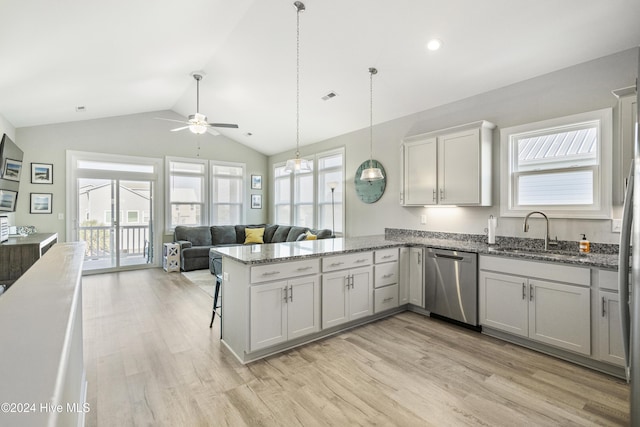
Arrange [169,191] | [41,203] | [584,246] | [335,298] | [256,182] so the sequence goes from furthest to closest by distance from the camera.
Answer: [256,182] < [169,191] < [41,203] < [335,298] < [584,246]

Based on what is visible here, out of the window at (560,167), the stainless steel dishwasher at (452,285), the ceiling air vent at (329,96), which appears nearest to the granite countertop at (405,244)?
the stainless steel dishwasher at (452,285)

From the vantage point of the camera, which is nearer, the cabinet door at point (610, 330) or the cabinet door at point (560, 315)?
the cabinet door at point (610, 330)

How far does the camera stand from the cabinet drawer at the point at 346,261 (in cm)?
315

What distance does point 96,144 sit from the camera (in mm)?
6125

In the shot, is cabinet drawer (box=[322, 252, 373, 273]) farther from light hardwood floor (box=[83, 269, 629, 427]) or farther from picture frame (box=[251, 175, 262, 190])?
picture frame (box=[251, 175, 262, 190])

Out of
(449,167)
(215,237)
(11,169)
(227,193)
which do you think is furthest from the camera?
(227,193)

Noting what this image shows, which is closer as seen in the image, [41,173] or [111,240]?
[41,173]

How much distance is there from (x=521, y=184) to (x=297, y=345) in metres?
3.11

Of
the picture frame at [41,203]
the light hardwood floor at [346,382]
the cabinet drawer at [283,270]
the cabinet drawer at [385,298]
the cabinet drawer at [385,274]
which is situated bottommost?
the light hardwood floor at [346,382]

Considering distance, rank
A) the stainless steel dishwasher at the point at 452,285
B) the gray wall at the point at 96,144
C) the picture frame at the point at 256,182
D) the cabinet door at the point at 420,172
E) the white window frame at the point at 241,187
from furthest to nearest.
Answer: the picture frame at the point at 256,182, the white window frame at the point at 241,187, the gray wall at the point at 96,144, the cabinet door at the point at 420,172, the stainless steel dishwasher at the point at 452,285

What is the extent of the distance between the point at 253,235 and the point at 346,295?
4.47 metres

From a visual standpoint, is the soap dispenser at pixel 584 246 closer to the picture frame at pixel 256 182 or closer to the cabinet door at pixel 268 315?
the cabinet door at pixel 268 315

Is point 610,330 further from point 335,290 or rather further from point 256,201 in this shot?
point 256,201

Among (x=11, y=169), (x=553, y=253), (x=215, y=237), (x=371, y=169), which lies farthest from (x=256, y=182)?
(x=553, y=253)
